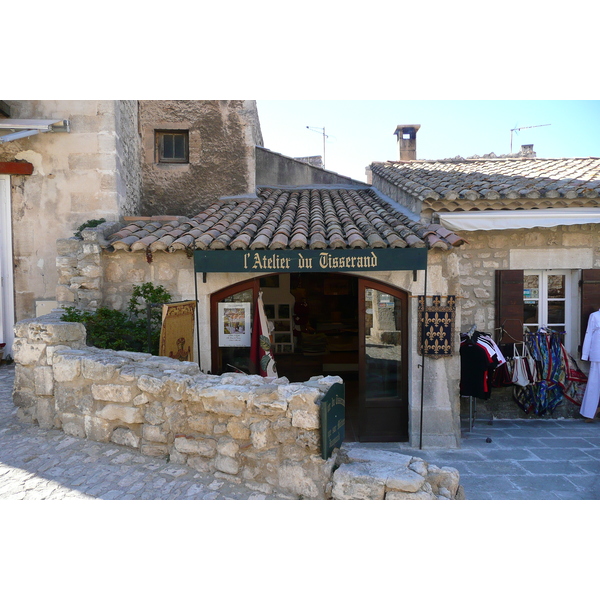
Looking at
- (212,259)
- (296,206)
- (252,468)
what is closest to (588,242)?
(296,206)

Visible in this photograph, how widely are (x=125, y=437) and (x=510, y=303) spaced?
19.6ft

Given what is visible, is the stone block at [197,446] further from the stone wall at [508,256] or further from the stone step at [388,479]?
the stone wall at [508,256]

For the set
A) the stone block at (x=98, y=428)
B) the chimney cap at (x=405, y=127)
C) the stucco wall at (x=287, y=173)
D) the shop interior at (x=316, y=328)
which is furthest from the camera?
the chimney cap at (x=405, y=127)

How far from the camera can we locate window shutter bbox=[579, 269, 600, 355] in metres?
7.35

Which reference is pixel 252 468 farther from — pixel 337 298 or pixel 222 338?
pixel 337 298

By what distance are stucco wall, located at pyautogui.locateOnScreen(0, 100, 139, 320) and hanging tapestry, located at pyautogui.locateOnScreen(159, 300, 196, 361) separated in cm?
240

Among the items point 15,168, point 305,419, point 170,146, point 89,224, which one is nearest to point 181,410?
point 305,419

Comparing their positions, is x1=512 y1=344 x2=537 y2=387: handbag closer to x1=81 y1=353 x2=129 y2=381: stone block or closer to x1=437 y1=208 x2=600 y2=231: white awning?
x1=437 y1=208 x2=600 y2=231: white awning

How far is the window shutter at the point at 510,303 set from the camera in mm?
7312

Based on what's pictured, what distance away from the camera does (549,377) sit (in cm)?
744

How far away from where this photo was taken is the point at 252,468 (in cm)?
385

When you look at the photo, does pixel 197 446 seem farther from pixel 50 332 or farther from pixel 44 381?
pixel 50 332

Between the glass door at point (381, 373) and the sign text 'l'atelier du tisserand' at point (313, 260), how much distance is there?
86 centimetres

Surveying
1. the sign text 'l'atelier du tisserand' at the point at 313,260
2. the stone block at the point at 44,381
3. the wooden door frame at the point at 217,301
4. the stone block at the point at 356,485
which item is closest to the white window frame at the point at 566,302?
the sign text 'l'atelier du tisserand' at the point at 313,260
